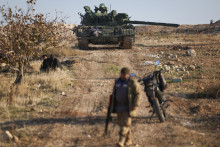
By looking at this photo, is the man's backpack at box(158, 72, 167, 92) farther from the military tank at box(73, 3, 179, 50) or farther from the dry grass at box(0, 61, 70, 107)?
the military tank at box(73, 3, 179, 50)

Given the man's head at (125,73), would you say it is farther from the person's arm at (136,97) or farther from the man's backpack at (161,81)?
the man's backpack at (161,81)

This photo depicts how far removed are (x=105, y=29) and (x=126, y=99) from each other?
40.8 ft

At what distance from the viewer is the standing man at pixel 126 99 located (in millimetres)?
4148

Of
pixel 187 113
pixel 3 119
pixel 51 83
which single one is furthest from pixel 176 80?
Result: pixel 3 119

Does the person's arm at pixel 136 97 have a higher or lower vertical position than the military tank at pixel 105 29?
lower

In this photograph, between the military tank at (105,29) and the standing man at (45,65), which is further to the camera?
the military tank at (105,29)

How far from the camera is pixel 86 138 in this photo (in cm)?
469

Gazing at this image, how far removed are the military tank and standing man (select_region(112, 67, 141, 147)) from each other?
12007 mm

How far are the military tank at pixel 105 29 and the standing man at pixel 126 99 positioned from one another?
39.4 ft

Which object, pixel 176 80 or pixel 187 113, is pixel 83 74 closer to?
pixel 176 80

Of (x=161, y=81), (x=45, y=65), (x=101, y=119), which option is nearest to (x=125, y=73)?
(x=161, y=81)

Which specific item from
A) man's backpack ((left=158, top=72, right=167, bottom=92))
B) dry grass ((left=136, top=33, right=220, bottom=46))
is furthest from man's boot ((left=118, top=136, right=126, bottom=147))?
dry grass ((left=136, top=33, right=220, bottom=46))

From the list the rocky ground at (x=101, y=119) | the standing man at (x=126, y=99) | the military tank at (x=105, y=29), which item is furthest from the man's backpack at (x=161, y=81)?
the military tank at (x=105, y=29)

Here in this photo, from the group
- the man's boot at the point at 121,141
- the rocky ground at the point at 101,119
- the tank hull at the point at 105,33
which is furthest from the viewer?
the tank hull at the point at 105,33
